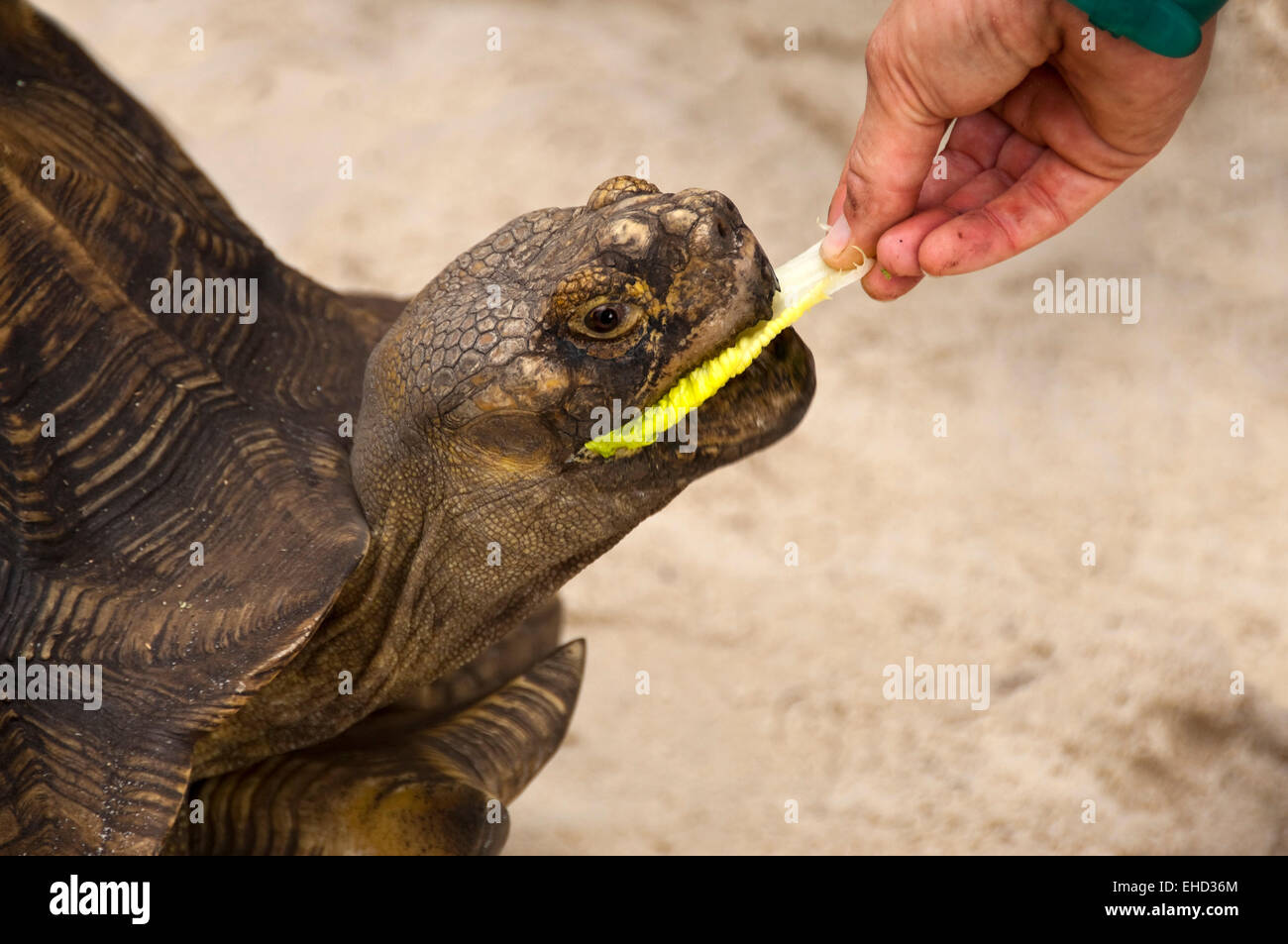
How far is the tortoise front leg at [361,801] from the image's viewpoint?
218 cm

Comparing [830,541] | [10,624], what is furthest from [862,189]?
[830,541]

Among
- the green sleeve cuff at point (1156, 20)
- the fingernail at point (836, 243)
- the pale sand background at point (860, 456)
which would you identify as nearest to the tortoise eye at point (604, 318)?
the fingernail at point (836, 243)

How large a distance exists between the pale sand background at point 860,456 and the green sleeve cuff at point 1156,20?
198 cm

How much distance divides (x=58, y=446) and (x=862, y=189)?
1354 mm

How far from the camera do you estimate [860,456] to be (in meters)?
3.65

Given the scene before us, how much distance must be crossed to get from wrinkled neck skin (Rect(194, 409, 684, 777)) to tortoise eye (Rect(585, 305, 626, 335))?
0.25 meters

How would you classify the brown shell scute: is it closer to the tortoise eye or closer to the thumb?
the tortoise eye

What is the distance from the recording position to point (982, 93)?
1.88 metres

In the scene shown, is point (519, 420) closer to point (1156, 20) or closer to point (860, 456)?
point (1156, 20)

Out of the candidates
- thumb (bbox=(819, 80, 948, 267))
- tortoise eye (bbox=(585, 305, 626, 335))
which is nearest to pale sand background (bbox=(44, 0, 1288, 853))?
thumb (bbox=(819, 80, 948, 267))

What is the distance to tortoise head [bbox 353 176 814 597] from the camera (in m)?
1.66
